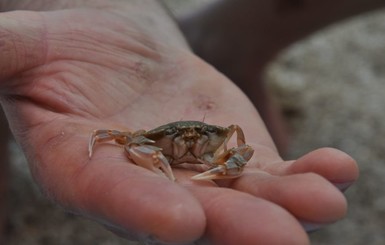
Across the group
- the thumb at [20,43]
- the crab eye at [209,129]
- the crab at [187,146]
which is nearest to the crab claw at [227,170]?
the crab at [187,146]

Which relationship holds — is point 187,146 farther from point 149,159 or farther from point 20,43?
point 20,43

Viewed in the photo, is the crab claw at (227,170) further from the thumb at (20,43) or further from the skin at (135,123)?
the thumb at (20,43)

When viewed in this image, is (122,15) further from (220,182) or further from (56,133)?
(220,182)

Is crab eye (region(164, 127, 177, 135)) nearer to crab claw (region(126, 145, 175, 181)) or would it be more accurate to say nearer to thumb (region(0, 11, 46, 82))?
crab claw (region(126, 145, 175, 181))

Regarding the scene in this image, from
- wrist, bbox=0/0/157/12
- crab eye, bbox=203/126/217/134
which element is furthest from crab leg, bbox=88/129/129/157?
wrist, bbox=0/0/157/12

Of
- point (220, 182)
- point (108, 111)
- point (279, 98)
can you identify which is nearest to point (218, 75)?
point (108, 111)

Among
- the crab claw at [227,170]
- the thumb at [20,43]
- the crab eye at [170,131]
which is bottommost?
the crab eye at [170,131]

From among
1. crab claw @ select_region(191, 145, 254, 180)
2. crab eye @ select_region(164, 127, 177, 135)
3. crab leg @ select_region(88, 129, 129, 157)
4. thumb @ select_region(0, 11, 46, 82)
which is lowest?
crab leg @ select_region(88, 129, 129, 157)

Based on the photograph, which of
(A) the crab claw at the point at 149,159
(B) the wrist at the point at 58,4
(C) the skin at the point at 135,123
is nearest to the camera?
(C) the skin at the point at 135,123
